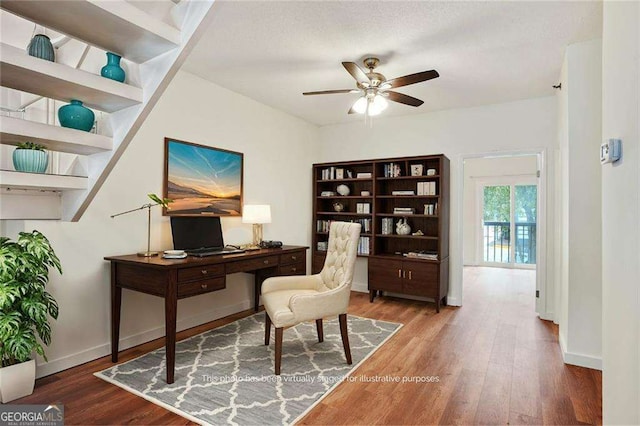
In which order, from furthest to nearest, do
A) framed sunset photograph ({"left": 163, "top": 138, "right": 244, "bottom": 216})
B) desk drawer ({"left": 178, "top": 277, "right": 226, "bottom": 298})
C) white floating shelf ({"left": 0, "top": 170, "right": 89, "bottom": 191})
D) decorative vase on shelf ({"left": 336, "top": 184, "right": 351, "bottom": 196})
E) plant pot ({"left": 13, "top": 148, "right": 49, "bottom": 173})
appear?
decorative vase on shelf ({"left": 336, "top": 184, "right": 351, "bottom": 196}) < framed sunset photograph ({"left": 163, "top": 138, "right": 244, "bottom": 216}) < desk drawer ({"left": 178, "top": 277, "right": 226, "bottom": 298}) < plant pot ({"left": 13, "top": 148, "right": 49, "bottom": 173}) < white floating shelf ({"left": 0, "top": 170, "right": 89, "bottom": 191})

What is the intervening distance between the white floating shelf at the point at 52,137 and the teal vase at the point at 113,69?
1.03 ft

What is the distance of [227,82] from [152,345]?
2679 millimetres

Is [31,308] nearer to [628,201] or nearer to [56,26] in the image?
[56,26]

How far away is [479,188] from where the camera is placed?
7926 mm

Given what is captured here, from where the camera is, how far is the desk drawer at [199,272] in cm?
246

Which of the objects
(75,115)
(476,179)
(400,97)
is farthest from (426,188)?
(476,179)

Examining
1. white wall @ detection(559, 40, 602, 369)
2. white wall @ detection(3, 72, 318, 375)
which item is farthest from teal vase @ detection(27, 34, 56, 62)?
white wall @ detection(559, 40, 602, 369)

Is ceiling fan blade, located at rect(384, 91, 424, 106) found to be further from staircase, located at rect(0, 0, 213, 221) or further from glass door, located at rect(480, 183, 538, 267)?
glass door, located at rect(480, 183, 538, 267)

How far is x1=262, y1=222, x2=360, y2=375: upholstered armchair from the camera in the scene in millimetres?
2502

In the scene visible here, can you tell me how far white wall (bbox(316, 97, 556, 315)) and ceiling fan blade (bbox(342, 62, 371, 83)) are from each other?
2.05 meters

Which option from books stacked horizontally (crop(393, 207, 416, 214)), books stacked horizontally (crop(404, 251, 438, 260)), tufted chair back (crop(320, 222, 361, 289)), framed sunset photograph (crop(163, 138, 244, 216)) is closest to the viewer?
tufted chair back (crop(320, 222, 361, 289))

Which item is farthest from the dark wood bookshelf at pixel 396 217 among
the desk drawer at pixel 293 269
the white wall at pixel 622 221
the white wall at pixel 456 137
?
the white wall at pixel 622 221

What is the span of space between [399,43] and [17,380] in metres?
3.51

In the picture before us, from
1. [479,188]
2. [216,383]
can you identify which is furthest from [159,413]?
[479,188]
